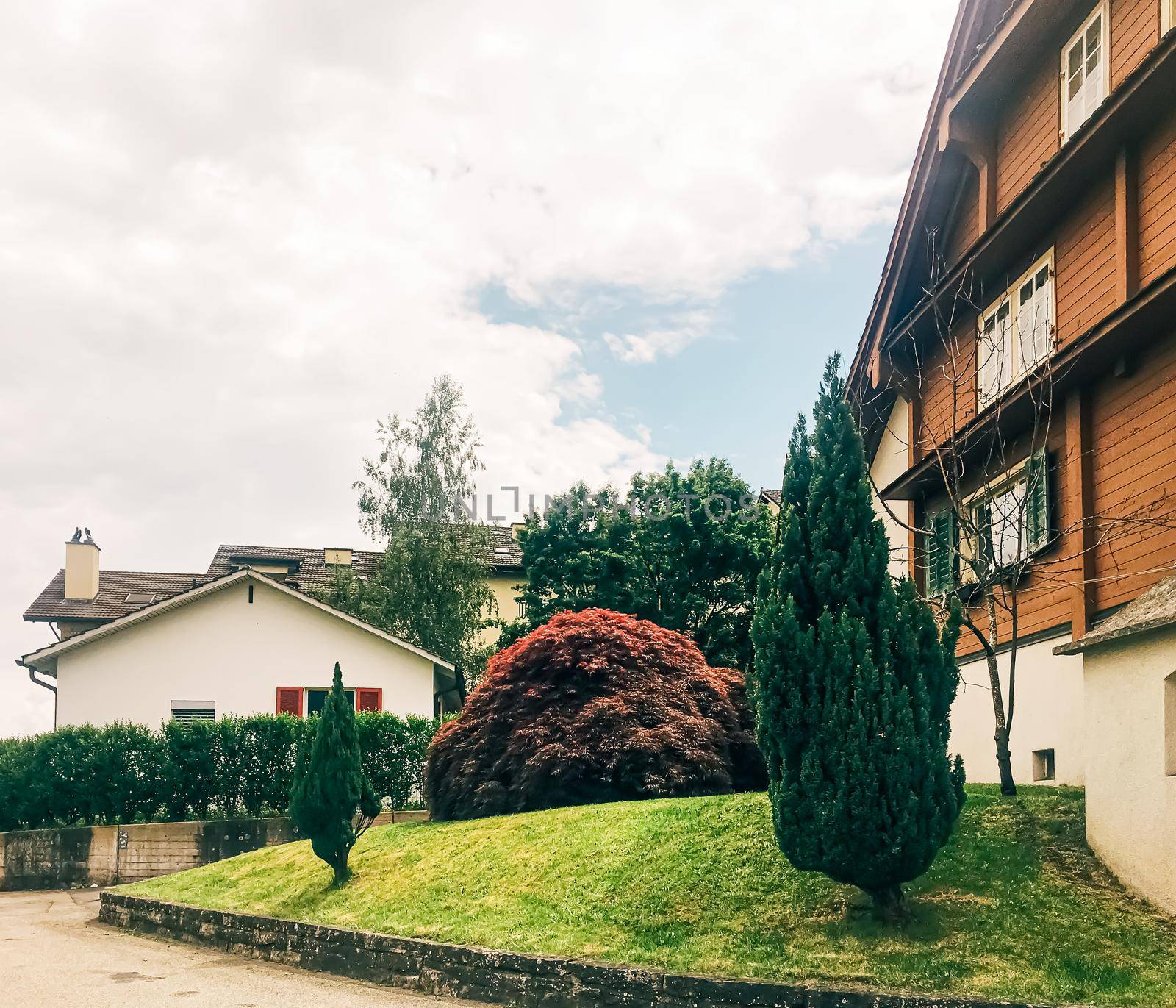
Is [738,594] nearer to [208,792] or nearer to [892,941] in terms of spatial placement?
[208,792]

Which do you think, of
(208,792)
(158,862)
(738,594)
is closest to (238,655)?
(208,792)

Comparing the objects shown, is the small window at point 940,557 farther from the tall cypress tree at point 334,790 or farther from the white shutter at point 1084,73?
the tall cypress tree at point 334,790

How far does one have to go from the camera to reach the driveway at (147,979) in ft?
34.7

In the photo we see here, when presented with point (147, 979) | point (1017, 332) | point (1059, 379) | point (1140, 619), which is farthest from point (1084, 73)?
point (147, 979)

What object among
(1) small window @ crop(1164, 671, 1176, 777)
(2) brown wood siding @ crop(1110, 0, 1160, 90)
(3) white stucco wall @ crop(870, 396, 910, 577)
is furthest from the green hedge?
(1) small window @ crop(1164, 671, 1176, 777)

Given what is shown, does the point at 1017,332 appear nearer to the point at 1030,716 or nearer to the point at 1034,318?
the point at 1034,318

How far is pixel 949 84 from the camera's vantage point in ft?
54.9

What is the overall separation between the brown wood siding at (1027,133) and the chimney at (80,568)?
A: 38715 millimetres

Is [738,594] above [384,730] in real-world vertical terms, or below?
above

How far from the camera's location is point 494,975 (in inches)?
411

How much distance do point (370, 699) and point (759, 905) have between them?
74.3 feet

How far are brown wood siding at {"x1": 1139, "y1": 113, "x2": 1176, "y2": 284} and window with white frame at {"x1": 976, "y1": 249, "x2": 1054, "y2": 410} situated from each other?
5.89 ft

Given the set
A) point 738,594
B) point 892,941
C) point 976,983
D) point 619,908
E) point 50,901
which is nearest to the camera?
point 976,983

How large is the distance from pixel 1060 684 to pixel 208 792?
746 inches
